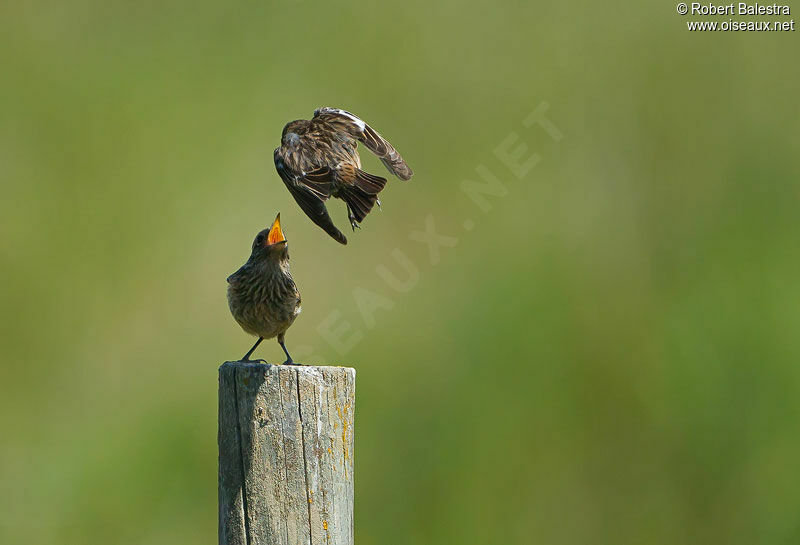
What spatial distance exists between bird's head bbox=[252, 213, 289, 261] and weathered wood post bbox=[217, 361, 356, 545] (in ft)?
4.53

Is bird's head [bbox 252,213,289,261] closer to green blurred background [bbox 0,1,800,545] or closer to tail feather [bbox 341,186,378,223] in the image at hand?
tail feather [bbox 341,186,378,223]

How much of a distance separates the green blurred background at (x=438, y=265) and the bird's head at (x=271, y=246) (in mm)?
3551

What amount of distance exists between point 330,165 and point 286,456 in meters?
1.57

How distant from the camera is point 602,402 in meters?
9.49

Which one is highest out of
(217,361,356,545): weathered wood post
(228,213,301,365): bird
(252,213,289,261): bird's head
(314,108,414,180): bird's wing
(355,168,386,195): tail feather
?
(314,108,414,180): bird's wing

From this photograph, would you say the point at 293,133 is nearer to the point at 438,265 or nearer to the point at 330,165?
the point at 330,165

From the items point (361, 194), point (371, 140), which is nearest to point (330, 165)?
point (361, 194)

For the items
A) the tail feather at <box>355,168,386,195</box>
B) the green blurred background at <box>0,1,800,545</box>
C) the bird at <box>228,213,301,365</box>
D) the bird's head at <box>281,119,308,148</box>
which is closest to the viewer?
the tail feather at <box>355,168,386,195</box>

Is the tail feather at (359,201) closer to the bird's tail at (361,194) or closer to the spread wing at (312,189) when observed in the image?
the bird's tail at (361,194)

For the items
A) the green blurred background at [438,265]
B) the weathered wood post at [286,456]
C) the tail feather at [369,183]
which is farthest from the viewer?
the green blurred background at [438,265]

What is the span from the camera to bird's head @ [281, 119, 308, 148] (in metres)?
4.89

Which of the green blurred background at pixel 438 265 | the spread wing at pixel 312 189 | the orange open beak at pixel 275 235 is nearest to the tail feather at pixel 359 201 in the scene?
the spread wing at pixel 312 189

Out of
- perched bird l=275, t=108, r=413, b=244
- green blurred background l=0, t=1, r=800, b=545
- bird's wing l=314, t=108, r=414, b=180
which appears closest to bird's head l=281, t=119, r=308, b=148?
perched bird l=275, t=108, r=413, b=244

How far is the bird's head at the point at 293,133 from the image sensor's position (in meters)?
4.89
